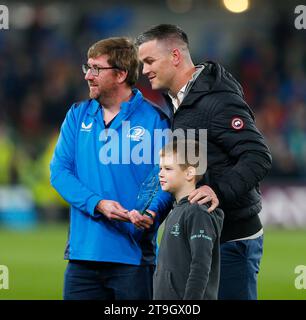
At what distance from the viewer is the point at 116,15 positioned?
22.3 metres

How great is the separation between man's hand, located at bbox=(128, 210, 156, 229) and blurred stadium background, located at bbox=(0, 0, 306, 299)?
706cm

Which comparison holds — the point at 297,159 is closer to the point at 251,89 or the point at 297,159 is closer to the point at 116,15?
the point at 251,89

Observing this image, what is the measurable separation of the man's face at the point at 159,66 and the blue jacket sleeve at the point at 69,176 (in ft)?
1.72

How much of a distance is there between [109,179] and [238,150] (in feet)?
2.46

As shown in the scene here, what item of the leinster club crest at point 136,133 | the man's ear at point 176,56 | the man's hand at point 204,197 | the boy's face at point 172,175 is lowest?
the man's hand at point 204,197

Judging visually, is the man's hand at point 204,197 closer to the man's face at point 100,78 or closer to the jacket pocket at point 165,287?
the jacket pocket at point 165,287

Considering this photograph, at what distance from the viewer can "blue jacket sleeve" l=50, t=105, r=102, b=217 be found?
5.00 metres

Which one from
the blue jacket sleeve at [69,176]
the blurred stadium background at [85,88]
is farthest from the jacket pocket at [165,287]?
the blurred stadium background at [85,88]

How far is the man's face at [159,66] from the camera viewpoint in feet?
16.5

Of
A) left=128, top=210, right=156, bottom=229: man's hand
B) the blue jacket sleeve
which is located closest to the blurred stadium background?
the blue jacket sleeve

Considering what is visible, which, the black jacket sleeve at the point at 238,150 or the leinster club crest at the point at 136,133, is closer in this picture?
the black jacket sleeve at the point at 238,150

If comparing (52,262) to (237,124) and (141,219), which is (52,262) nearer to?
(141,219)

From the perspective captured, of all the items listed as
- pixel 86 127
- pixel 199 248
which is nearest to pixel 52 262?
pixel 86 127

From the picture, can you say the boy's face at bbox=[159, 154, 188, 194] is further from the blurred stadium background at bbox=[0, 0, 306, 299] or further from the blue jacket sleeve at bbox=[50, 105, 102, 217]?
the blurred stadium background at bbox=[0, 0, 306, 299]
